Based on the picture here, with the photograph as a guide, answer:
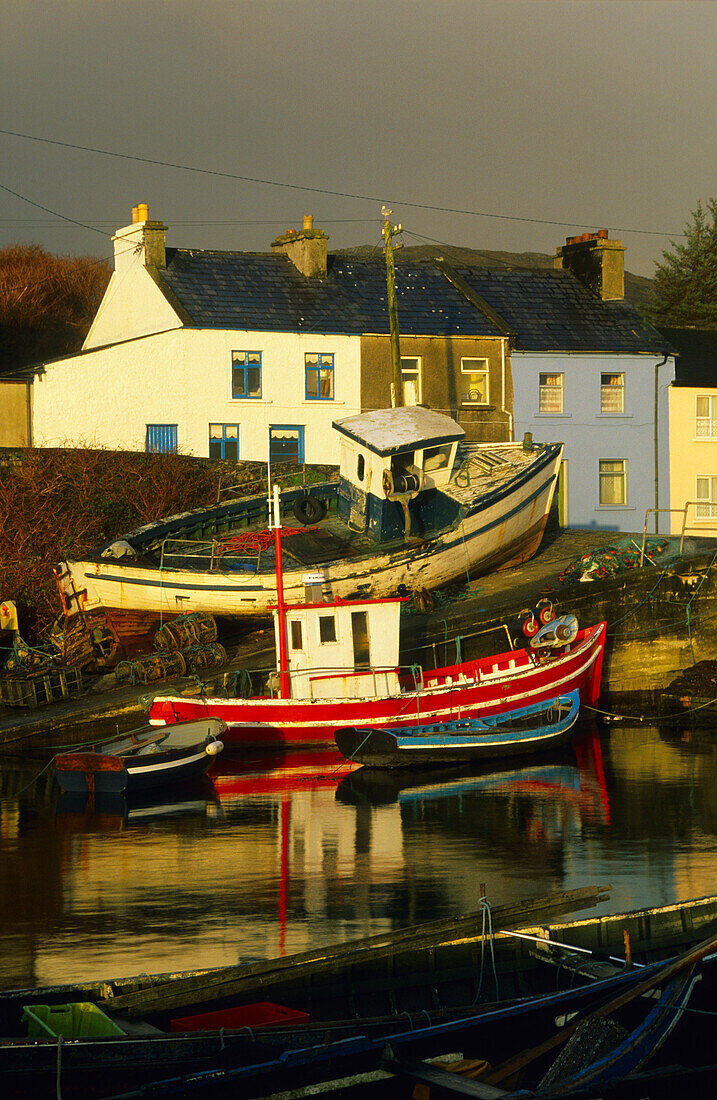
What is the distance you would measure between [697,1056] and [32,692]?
16.7m

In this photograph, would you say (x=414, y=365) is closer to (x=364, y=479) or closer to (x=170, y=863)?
(x=364, y=479)

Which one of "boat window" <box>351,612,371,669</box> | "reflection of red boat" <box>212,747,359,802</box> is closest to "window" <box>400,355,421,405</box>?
"boat window" <box>351,612,371,669</box>

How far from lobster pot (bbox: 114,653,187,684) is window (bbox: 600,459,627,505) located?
20.0m

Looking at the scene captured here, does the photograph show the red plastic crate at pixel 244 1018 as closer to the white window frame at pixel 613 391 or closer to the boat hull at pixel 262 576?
the boat hull at pixel 262 576

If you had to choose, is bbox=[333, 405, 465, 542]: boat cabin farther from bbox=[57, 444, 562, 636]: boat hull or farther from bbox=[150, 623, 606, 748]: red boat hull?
bbox=[150, 623, 606, 748]: red boat hull

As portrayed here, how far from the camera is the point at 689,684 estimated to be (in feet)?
83.8

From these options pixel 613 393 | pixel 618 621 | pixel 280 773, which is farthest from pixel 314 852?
pixel 613 393

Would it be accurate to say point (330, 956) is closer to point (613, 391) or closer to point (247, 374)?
point (247, 374)

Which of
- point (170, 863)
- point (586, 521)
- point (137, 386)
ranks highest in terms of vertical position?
point (137, 386)

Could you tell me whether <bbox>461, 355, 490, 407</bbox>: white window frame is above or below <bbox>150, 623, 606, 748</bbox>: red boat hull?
above

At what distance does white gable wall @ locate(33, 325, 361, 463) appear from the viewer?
118 feet

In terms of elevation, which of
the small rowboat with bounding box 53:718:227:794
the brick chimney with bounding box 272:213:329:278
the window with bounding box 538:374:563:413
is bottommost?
the small rowboat with bounding box 53:718:227:794

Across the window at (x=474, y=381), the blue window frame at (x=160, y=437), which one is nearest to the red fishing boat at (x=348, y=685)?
the blue window frame at (x=160, y=437)

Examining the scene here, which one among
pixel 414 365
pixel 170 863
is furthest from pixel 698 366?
pixel 170 863
